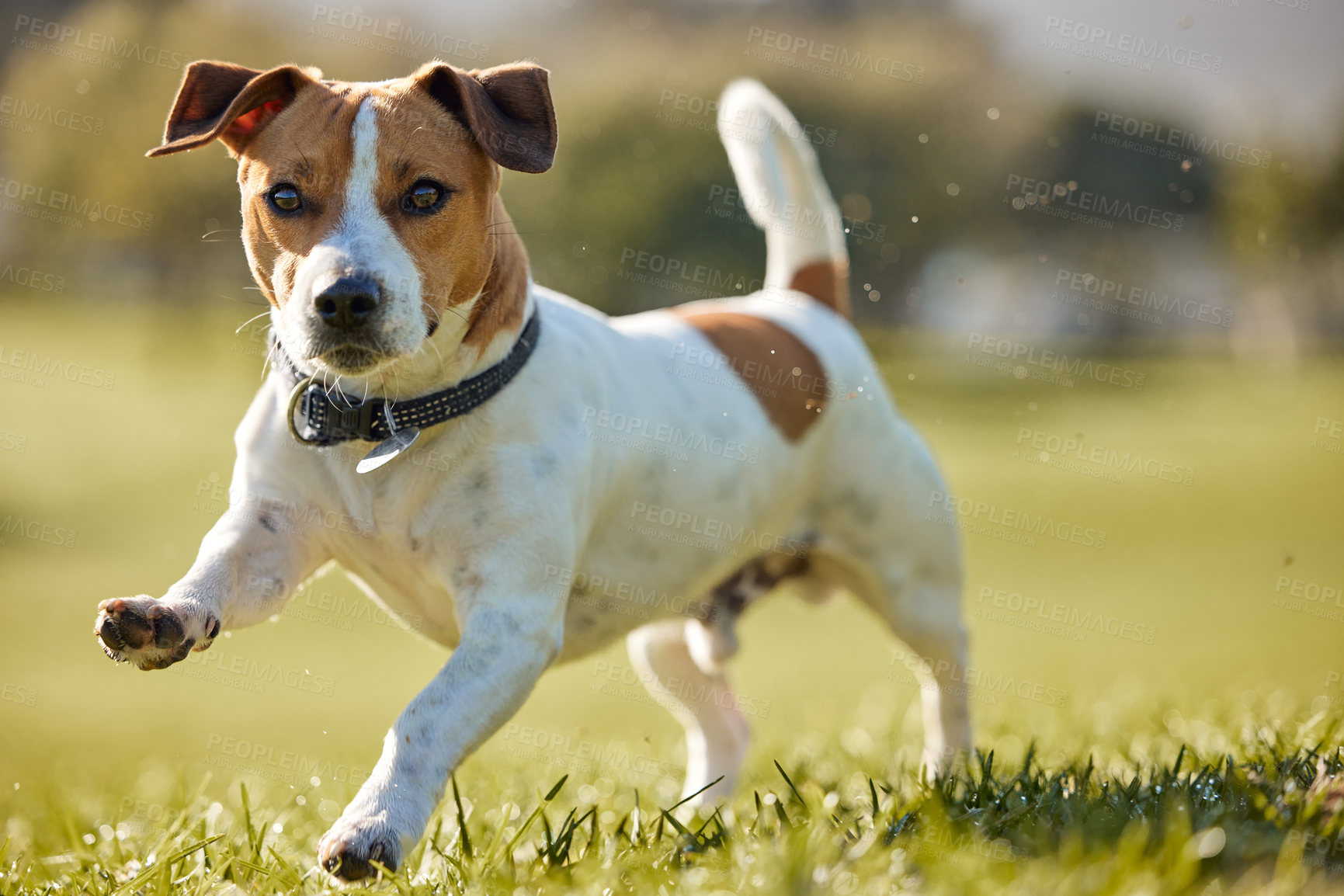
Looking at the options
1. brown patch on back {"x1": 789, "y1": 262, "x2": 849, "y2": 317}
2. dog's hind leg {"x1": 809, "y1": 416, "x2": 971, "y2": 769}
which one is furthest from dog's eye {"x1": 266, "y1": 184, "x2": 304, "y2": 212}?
brown patch on back {"x1": 789, "y1": 262, "x2": 849, "y2": 317}

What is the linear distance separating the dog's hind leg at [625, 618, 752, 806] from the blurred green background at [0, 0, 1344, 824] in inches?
8.0

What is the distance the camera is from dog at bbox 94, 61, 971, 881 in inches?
104

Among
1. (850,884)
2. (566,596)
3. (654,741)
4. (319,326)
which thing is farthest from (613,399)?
(654,741)

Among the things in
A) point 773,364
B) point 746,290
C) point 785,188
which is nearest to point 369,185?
point 773,364

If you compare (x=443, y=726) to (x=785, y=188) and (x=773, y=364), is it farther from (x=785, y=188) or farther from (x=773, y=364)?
(x=785, y=188)

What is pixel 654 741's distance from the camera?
21.9 feet

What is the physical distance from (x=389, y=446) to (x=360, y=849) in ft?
3.21

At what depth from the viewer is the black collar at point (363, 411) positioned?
2.97 metres

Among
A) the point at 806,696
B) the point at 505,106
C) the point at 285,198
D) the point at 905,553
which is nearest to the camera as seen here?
the point at 285,198

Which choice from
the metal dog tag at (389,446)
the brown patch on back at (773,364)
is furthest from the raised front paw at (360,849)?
the brown patch on back at (773,364)

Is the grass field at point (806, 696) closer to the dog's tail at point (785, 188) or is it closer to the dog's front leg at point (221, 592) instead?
the dog's front leg at point (221, 592)

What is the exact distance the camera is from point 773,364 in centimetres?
406

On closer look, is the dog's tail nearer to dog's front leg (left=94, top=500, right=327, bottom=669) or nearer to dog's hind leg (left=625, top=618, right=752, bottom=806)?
dog's hind leg (left=625, top=618, right=752, bottom=806)

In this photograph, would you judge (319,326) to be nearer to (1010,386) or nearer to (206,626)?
(206,626)
